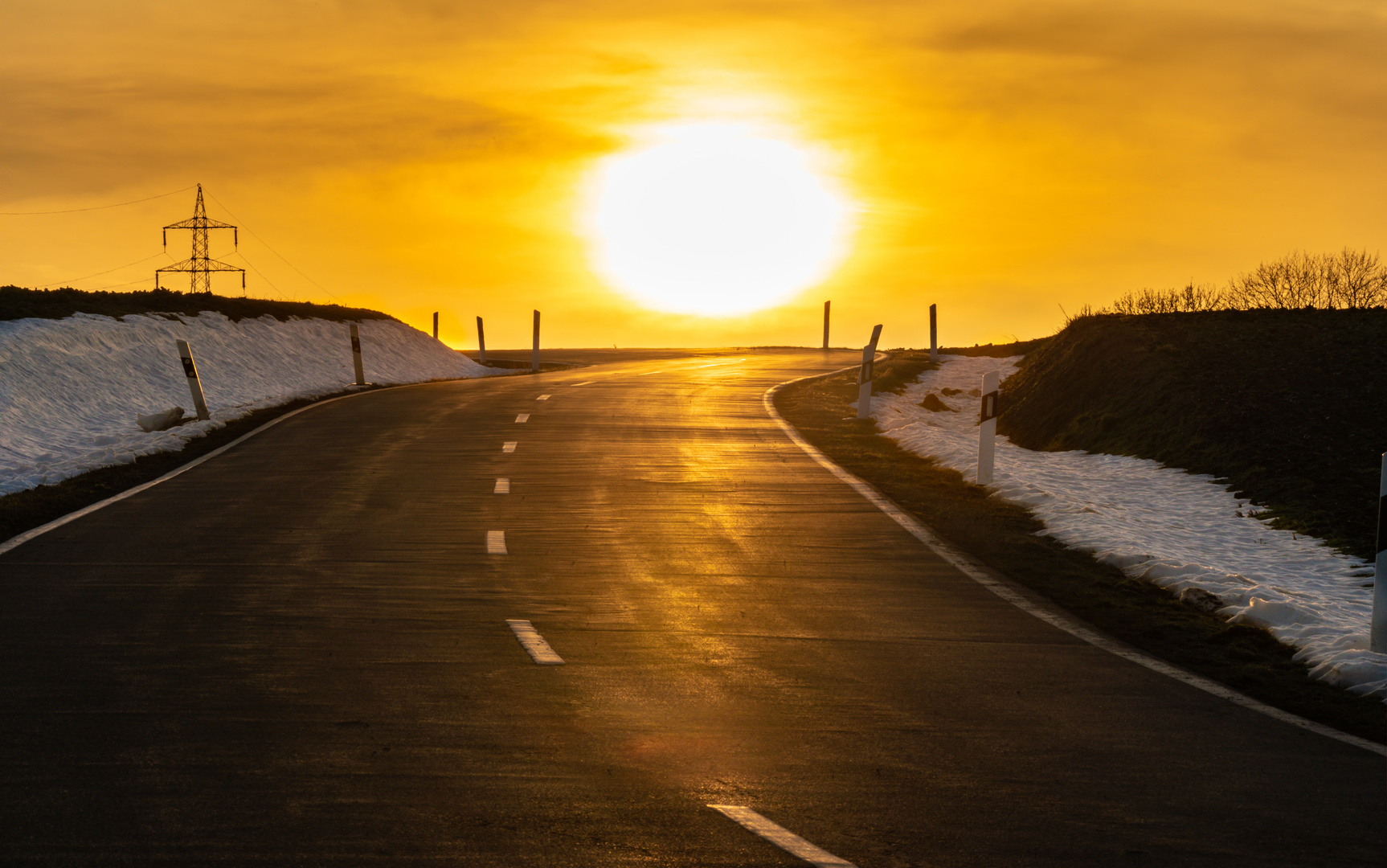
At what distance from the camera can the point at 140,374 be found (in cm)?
3197

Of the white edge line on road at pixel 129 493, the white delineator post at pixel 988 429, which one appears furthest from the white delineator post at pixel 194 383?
the white delineator post at pixel 988 429

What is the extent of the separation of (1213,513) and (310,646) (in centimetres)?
1096

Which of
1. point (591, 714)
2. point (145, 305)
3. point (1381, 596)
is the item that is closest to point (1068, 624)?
point (1381, 596)

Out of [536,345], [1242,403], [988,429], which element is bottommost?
[988,429]

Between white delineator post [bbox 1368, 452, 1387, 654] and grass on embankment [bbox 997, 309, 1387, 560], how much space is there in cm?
437

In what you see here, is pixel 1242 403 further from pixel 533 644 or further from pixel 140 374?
pixel 140 374

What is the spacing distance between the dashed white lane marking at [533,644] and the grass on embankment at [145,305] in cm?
2760

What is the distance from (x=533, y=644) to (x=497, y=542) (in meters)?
3.74

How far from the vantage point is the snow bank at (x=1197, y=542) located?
28.8ft

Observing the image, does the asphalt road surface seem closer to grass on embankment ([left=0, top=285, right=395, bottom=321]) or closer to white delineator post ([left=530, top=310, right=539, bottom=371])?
grass on embankment ([left=0, top=285, right=395, bottom=321])

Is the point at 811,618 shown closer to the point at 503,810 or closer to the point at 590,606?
the point at 590,606

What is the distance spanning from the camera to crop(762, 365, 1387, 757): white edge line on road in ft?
22.2

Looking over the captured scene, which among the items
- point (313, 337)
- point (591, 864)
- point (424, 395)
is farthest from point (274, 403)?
point (591, 864)

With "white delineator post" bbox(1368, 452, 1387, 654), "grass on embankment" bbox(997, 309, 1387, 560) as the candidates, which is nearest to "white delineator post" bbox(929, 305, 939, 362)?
"grass on embankment" bbox(997, 309, 1387, 560)
